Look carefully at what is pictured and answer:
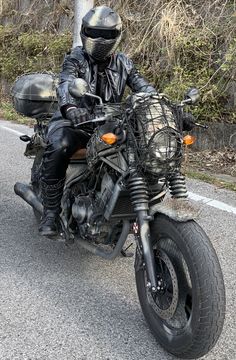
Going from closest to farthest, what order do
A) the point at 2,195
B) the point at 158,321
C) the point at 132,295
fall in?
the point at 158,321 < the point at 132,295 < the point at 2,195

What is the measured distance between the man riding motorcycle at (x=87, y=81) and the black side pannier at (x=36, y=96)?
0.81 metres

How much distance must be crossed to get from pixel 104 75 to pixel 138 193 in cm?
116

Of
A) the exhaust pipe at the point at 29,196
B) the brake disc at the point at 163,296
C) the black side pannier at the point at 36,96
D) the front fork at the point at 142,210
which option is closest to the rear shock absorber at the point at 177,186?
the front fork at the point at 142,210

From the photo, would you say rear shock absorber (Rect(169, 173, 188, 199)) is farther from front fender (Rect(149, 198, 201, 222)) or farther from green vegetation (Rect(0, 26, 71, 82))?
green vegetation (Rect(0, 26, 71, 82))

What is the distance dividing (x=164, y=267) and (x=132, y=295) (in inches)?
27.7

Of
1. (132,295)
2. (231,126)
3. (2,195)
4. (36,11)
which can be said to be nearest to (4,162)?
(2,195)

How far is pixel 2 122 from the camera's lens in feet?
37.1

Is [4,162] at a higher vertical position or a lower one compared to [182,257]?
lower

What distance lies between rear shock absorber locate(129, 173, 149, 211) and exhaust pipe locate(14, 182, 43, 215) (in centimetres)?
141

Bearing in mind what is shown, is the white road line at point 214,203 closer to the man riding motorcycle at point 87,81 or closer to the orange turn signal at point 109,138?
the man riding motorcycle at point 87,81

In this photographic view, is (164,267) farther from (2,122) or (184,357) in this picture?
(2,122)

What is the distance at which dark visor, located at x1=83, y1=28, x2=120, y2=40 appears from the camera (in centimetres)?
321

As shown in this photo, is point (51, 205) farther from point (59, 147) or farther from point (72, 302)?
point (72, 302)

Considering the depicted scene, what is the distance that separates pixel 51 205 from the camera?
3.60 m
